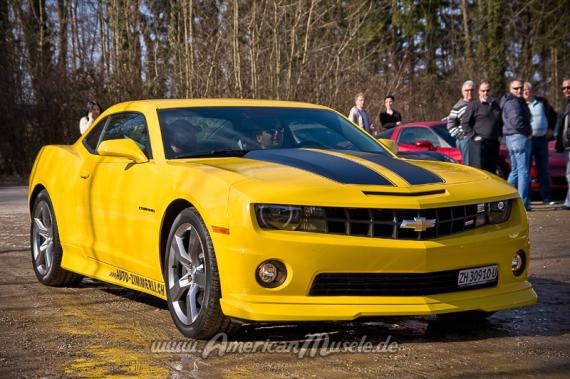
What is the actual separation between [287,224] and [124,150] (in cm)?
167

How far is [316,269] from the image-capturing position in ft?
17.6

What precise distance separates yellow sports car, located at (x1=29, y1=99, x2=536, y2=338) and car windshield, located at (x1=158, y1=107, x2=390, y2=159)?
13mm

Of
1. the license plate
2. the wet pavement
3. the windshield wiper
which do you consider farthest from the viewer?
the windshield wiper

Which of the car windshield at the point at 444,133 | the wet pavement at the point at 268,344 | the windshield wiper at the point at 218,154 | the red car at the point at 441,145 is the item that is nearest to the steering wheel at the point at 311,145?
the windshield wiper at the point at 218,154

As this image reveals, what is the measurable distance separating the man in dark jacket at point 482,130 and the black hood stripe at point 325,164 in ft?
26.7

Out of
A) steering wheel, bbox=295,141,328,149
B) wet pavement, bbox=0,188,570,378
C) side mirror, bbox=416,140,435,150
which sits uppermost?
steering wheel, bbox=295,141,328,149

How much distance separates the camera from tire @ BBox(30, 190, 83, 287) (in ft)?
26.0

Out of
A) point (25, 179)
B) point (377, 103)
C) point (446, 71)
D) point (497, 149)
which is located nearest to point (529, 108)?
point (497, 149)

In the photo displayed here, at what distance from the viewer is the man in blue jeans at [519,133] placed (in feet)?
47.2

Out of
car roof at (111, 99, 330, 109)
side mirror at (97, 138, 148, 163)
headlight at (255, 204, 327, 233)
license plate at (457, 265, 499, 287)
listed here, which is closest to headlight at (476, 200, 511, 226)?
license plate at (457, 265, 499, 287)

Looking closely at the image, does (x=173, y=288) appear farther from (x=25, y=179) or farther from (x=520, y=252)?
(x=25, y=179)

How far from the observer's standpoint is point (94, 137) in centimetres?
802

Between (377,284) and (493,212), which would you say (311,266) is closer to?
(377,284)

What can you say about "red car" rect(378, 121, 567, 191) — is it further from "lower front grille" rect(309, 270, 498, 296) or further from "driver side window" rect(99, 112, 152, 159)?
"lower front grille" rect(309, 270, 498, 296)
